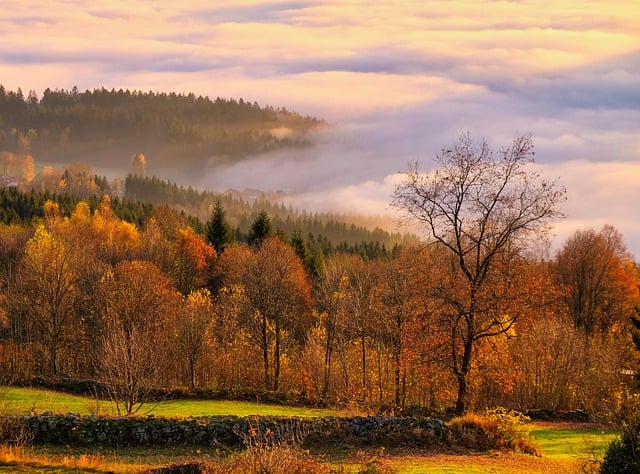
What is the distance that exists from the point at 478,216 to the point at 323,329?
95.1ft

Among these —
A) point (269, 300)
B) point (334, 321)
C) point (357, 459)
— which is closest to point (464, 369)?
point (357, 459)

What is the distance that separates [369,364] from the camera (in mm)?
58094

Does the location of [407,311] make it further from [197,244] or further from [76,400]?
[197,244]

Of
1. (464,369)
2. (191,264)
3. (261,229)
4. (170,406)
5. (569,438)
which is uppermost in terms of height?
(261,229)

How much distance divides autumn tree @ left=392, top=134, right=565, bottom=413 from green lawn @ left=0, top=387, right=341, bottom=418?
1068 centimetres

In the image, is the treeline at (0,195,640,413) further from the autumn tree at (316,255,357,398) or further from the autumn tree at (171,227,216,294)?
the autumn tree at (171,227,216,294)

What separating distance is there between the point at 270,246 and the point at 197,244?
2194 centimetres

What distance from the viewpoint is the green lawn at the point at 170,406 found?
123 feet

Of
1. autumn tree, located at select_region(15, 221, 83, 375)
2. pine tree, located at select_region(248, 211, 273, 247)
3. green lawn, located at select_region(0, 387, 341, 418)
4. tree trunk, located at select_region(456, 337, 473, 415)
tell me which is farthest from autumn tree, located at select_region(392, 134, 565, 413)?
pine tree, located at select_region(248, 211, 273, 247)

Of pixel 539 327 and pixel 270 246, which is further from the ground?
pixel 270 246

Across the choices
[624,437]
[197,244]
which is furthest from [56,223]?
[624,437]

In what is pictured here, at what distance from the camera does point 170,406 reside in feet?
135

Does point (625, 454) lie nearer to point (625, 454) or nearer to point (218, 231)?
point (625, 454)

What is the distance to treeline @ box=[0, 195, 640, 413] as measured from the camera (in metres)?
35.8
